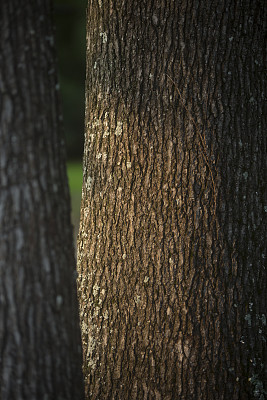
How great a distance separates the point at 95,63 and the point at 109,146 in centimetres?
57

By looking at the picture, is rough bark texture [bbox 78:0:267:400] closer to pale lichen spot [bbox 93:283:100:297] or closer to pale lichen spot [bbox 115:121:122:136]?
pale lichen spot [bbox 115:121:122:136]

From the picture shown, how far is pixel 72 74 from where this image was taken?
24.9 m

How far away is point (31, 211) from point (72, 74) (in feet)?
78.2

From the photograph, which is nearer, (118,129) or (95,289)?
(118,129)

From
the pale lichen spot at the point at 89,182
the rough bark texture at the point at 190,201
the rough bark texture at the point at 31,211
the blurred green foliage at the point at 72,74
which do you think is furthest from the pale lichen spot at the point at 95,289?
the blurred green foliage at the point at 72,74

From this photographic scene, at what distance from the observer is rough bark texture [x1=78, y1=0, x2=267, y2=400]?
2.86 metres

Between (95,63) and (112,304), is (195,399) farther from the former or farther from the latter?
(95,63)

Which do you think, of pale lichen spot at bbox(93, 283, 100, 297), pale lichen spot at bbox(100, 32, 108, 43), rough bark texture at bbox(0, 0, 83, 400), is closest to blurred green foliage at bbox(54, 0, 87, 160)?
pale lichen spot at bbox(100, 32, 108, 43)

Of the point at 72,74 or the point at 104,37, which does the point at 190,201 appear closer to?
the point at 104,37

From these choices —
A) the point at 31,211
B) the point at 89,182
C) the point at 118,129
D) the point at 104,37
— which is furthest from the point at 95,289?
the point at 104,37

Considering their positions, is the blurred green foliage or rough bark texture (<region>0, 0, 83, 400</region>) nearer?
rough bark texture (<region>0, 0, 83, 400</region>)

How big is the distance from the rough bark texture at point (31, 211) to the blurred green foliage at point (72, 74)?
70.1 feet

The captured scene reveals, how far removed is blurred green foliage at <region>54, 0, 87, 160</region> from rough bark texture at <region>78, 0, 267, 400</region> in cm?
2063


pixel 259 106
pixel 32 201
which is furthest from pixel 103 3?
pixel 32 201
